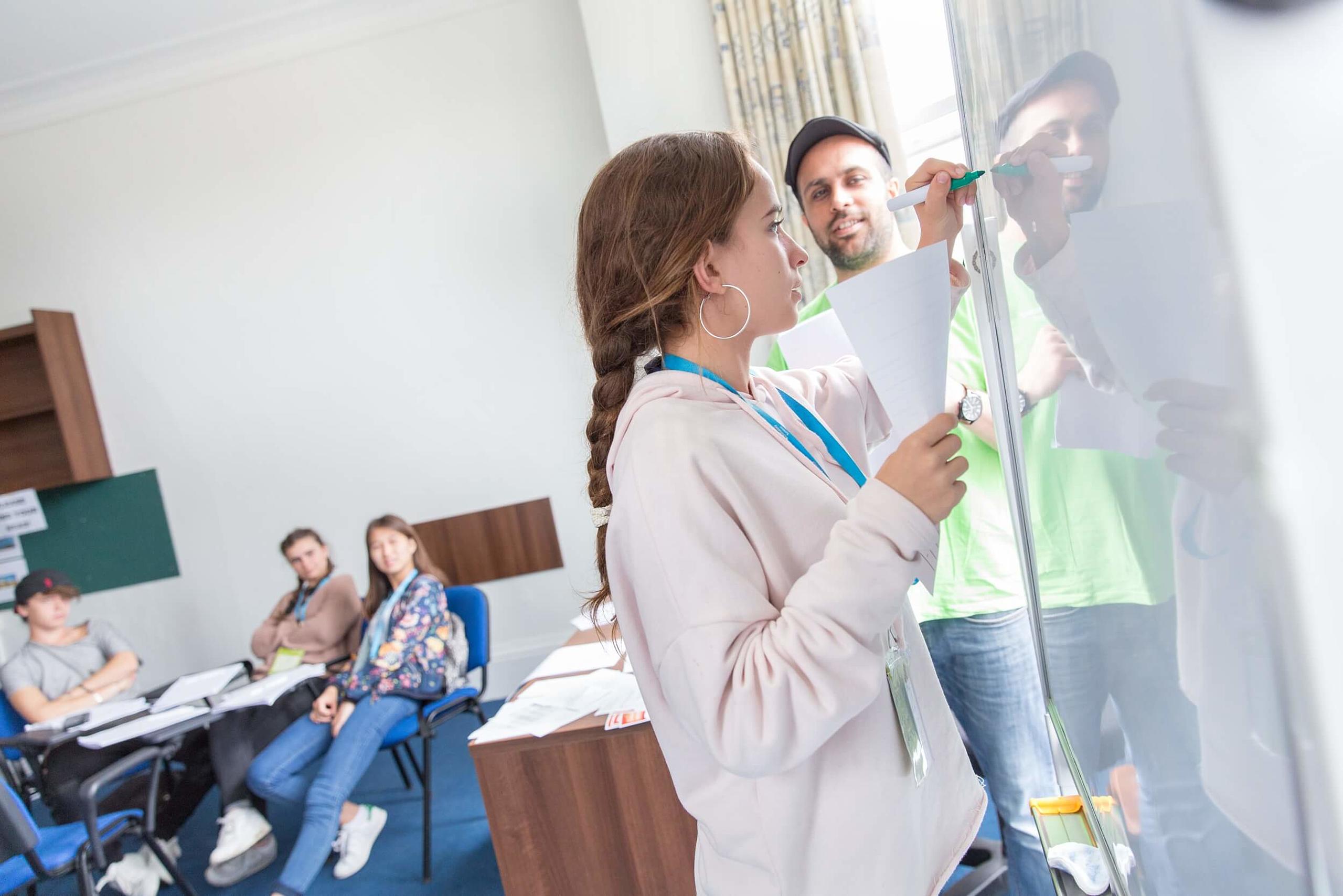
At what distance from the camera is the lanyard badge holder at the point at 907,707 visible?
0.85 m

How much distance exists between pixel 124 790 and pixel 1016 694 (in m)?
3.00

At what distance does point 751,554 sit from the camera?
0.78 metres

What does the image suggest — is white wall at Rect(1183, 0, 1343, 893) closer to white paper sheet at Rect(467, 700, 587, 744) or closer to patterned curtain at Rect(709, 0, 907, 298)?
white paper sheet at Rect(467, 700, 587, 744)

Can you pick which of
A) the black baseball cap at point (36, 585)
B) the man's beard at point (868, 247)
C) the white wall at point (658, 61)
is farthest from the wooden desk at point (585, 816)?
the black baseball cap at point (36, 585)

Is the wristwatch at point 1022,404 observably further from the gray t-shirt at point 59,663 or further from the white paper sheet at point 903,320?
the gray t-shirt at point 59,663

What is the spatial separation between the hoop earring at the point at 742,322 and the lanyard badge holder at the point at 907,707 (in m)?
0.36

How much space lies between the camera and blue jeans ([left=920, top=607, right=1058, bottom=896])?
1.47m

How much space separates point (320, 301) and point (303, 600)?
1.57 m

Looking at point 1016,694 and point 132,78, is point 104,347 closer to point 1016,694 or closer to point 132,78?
point 132,78

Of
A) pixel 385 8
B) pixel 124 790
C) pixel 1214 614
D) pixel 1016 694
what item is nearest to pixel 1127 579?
pixel 1214 614

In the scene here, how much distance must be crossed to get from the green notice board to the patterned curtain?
3570 millimetres

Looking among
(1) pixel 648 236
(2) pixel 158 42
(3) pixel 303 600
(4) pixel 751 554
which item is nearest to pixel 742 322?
(1) pixel 648 236

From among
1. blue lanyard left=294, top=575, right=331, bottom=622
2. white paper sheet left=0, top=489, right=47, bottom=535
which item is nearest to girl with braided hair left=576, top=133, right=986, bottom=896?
blue lanyard left=294, top=575, right=331, bottom=622

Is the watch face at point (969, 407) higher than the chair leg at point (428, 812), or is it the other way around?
the watch face at point (969, 407)
